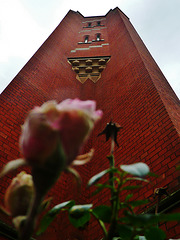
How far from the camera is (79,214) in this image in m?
0.97

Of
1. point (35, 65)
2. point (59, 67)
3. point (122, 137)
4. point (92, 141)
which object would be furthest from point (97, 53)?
point (122, 137)

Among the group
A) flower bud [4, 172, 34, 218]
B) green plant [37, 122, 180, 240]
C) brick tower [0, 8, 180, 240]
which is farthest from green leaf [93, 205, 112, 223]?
brick tower [0, 8, 180, 240]

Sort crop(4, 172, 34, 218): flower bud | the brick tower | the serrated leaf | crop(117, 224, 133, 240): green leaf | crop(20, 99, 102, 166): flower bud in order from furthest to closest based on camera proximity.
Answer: the brick tower → the serrated leaf → crop(117, 224, 133, 240): green leaf → crop(4, 172, 34, 218): flower bud → crop(20, 99, 102, 166): flower bud

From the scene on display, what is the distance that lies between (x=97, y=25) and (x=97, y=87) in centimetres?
636

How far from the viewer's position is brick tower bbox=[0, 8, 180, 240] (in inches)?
117

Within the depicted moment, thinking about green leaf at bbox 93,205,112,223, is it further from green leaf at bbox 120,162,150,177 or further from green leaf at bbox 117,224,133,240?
green leaf at bbox 120,162,150,177

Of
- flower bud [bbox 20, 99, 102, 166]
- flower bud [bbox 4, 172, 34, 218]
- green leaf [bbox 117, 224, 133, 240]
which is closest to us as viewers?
flower bud [bbox 20, 99, 102, 166]

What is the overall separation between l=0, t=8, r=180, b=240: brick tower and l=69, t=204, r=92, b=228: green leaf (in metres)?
1.40

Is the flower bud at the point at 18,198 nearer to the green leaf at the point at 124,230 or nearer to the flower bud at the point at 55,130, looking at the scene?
the flower bud at the point at 55,130

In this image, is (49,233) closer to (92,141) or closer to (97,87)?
(92,141)

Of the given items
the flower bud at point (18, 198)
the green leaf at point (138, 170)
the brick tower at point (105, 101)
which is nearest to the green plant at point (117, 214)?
the green leaf at point (138, 170)

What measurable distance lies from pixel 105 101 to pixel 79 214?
14.8 ft

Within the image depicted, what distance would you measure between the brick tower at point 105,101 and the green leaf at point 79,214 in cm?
140

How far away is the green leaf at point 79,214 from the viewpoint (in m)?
0.94
